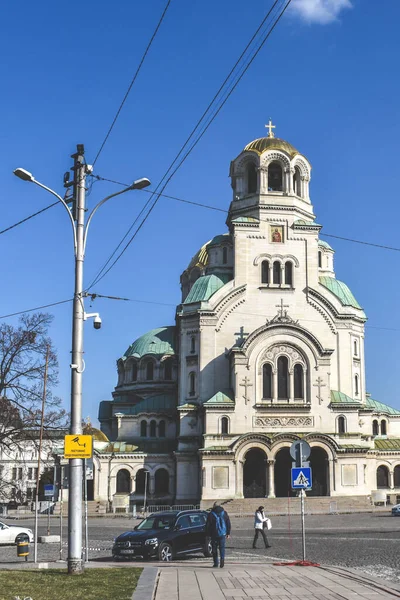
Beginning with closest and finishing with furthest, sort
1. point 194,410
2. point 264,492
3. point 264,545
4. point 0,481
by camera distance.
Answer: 1. point 264,545
2. point 0,481
3. point 264,492
4. point 194,410

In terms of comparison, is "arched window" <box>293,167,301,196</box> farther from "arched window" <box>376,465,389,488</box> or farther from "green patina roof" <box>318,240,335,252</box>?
"arched window" <box>376,465,389,488</box>

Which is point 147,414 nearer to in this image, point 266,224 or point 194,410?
point 194,410

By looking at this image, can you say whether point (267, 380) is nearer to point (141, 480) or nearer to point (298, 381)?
point (298, 381)

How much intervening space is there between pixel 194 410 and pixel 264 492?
8.13 m

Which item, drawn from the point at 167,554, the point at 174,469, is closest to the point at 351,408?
the point at 174,469

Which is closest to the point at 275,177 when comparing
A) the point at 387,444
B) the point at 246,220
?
the point at 246,220

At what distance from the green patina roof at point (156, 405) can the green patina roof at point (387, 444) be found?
1684 cm

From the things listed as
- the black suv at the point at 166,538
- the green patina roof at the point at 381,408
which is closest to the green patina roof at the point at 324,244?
the green patina roof at the point at 381,408

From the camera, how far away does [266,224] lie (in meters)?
63.7

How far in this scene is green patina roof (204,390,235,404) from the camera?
2281 inches

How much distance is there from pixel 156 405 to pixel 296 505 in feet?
56.8

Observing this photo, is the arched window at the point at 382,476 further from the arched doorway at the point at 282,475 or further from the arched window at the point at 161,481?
the arched window at the point at 161,481

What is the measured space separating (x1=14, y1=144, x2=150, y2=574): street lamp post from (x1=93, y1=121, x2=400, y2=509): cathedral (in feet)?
128

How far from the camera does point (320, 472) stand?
57594 millimetres
